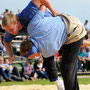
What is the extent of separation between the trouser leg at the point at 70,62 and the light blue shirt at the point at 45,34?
310mm

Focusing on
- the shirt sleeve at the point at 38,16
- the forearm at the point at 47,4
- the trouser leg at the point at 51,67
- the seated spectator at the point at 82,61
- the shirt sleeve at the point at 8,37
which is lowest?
the seated spectator at the point at 82,61

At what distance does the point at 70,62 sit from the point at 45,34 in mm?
672

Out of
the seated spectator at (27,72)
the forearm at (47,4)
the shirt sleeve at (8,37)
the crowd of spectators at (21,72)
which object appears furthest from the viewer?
the seated spectator at (27,72)

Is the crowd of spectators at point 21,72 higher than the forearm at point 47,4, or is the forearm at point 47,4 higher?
the forearm at point 47,4

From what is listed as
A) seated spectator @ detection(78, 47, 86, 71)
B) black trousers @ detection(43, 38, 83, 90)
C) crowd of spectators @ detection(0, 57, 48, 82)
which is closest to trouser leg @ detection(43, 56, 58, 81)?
black trousers @ detection(43, 38, 83, 90)

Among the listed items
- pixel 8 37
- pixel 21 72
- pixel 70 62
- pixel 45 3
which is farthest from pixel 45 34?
pixel 21 72

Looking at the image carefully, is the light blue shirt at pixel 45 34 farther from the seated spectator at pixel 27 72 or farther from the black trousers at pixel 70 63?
the seated spectator at pixel 27 72

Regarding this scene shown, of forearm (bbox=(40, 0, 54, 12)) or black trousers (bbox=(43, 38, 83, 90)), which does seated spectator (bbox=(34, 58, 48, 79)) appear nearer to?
black trousers (bbox=(43, 38, 83, 90))

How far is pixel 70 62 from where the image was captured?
3.81m

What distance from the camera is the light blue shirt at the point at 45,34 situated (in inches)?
136

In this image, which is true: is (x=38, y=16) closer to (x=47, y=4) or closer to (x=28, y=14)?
(x=28, y=14)

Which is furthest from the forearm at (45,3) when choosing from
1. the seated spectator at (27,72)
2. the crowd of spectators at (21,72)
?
the seated spectator at (27,72)

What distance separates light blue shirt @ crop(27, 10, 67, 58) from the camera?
3443mm

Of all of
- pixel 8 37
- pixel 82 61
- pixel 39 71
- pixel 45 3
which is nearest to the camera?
pixel 45 3
